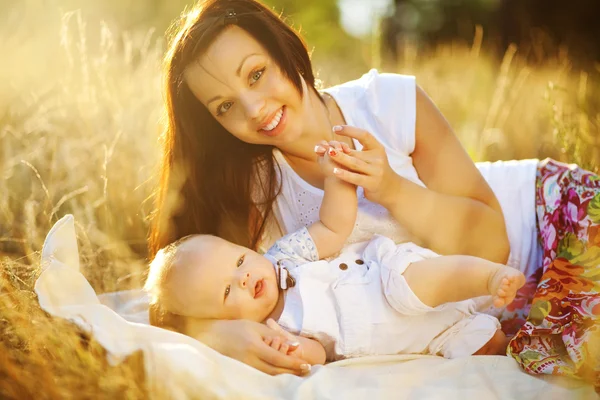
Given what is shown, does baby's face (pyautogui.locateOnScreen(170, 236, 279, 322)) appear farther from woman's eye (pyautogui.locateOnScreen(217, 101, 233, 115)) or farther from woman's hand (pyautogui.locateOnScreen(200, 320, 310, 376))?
woman's eye (pyautogui.locateOnScreen(217, 101, 233, 115))

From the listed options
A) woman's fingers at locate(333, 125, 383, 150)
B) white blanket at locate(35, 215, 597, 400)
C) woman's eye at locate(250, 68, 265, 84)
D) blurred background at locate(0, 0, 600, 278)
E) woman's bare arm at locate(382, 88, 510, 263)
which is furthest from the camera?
blurred background at locate(0, 0, 600, 278)

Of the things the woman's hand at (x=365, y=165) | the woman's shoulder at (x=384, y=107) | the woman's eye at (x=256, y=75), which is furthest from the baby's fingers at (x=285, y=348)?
the woman's shoulder at (x=384, y=107)

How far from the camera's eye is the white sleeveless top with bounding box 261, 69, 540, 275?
7.18 feet

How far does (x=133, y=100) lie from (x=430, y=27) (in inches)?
175

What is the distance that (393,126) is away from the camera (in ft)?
7.20

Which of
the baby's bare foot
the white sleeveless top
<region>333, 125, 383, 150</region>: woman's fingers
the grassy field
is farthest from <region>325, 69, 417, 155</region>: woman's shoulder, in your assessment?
the baby's bare foot

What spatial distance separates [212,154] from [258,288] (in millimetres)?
628

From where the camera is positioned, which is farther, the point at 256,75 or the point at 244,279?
the point at 256,75

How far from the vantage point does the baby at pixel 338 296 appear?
166 centimetres

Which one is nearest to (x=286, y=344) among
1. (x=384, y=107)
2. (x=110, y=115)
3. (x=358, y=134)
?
(x=358, y=134)

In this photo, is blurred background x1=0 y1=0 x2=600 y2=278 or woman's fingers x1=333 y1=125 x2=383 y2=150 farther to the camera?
blurred background x1=0 y1=0 x2=600 y2=278

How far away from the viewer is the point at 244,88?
6.15 ft

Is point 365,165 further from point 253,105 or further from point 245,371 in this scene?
point 245,371

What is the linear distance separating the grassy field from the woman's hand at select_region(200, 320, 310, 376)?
11.6 inches
